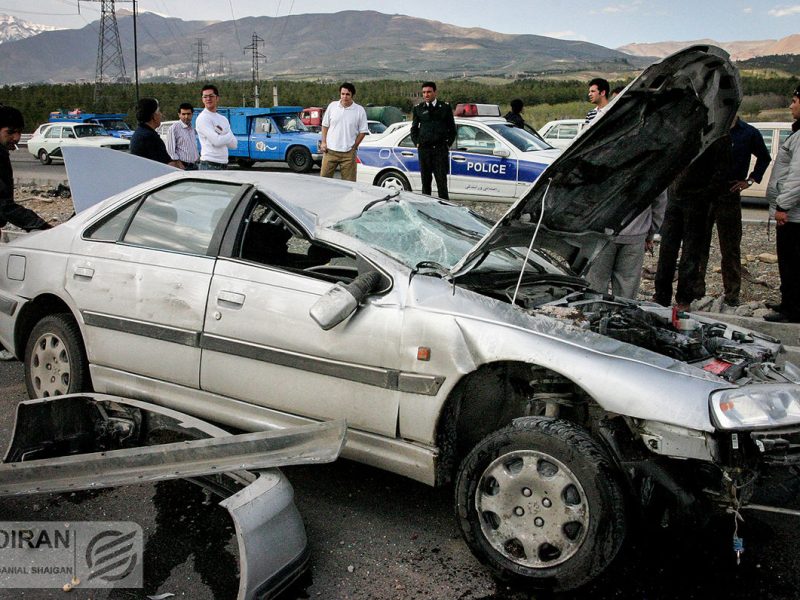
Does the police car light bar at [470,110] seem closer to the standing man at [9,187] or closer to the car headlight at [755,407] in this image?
the standing man at [9,187]

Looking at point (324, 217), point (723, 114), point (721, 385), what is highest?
point (723, 114)

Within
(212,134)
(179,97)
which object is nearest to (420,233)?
(212,134)

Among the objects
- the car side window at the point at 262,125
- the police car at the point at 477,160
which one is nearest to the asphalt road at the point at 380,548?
the police car at the point at 477,160

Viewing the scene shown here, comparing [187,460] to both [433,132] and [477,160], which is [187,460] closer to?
[433,132]

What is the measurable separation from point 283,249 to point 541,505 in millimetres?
1906

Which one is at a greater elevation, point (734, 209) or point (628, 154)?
point (628, 154)

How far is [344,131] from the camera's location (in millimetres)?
8914

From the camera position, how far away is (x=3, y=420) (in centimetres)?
434

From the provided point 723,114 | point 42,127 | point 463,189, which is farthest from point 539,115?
point 723,114

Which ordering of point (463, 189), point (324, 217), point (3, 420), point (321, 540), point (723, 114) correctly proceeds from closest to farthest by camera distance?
1. point (321, 540)
2. point (723, 114)
3. point (324, 217)
4. point (3, 420)
5. point (463, 189)

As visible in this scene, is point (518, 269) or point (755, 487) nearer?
point (755, 487)

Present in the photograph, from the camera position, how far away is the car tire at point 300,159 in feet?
63.8

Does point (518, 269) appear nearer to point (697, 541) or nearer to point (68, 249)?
point (697, 541)

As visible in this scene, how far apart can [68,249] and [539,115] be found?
44773 millimetres
